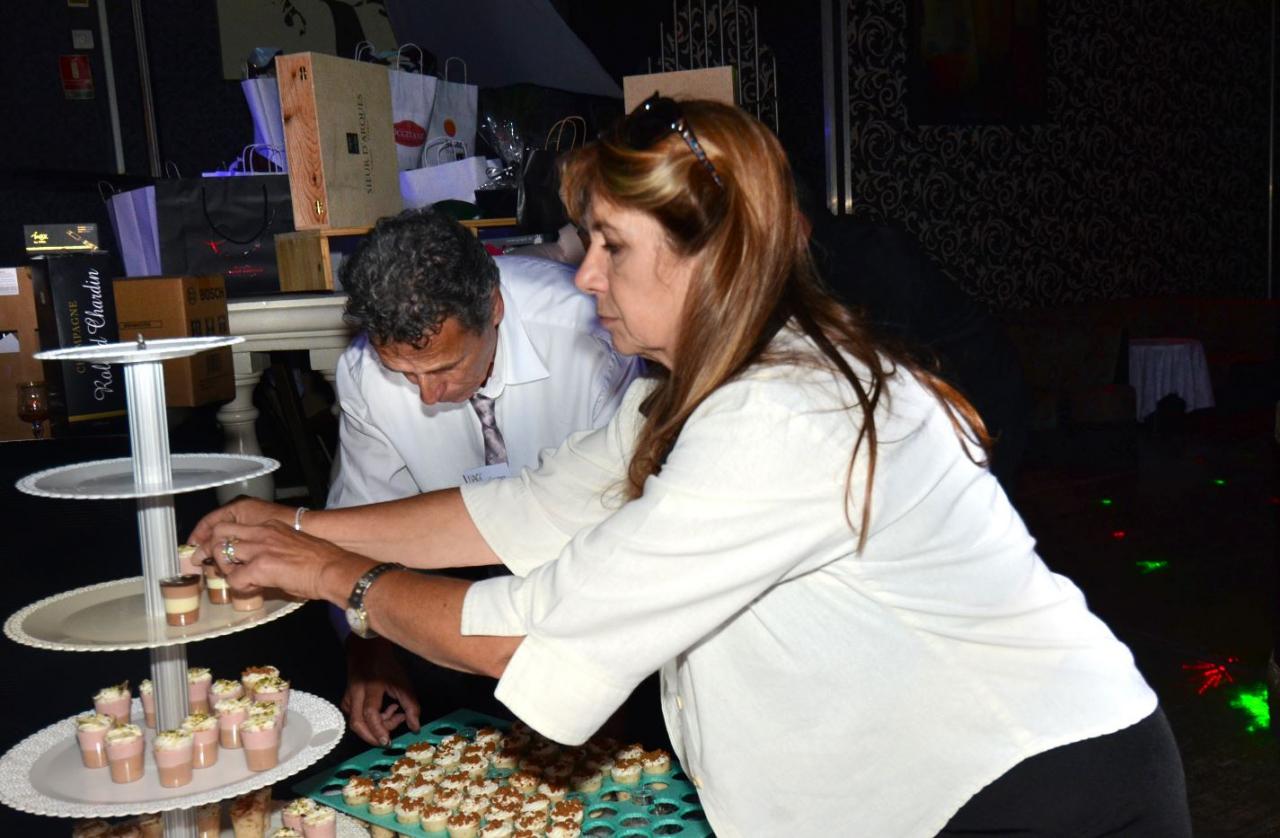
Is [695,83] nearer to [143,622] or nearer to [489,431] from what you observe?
[489,431]

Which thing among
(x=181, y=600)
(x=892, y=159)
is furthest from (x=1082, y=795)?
(x=892, y=159)

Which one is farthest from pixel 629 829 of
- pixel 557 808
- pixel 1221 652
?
pixel 1221 652

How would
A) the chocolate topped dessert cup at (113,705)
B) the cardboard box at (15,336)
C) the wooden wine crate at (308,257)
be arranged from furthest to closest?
the wooden wine crate at (308,257) < the cardboard box at (15,336) < the chocolate topped dessert cup at (113,705)

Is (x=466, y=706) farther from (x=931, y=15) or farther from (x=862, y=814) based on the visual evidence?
(x=931, y=15)

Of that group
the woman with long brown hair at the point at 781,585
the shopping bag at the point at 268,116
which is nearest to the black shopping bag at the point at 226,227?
the shopping bag at the point at 268,116

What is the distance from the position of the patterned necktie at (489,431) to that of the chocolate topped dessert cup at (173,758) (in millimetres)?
962

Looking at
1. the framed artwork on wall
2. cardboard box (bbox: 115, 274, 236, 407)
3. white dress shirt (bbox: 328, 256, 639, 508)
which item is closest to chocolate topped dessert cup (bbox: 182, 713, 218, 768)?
white dress shirt (bbox: 328, 256, 639, 508)

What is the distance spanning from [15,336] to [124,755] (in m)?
1.53

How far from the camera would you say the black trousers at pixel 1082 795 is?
3.94ft

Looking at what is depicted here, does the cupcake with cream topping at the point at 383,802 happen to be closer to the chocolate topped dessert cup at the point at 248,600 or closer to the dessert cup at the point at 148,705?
the dessert cup at the point at 148,705

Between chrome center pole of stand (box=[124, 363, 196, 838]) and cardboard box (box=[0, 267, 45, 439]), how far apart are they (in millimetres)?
A: 1349

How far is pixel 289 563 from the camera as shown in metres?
1.29

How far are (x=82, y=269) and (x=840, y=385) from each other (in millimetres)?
2000

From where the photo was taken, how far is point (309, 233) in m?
2.87
